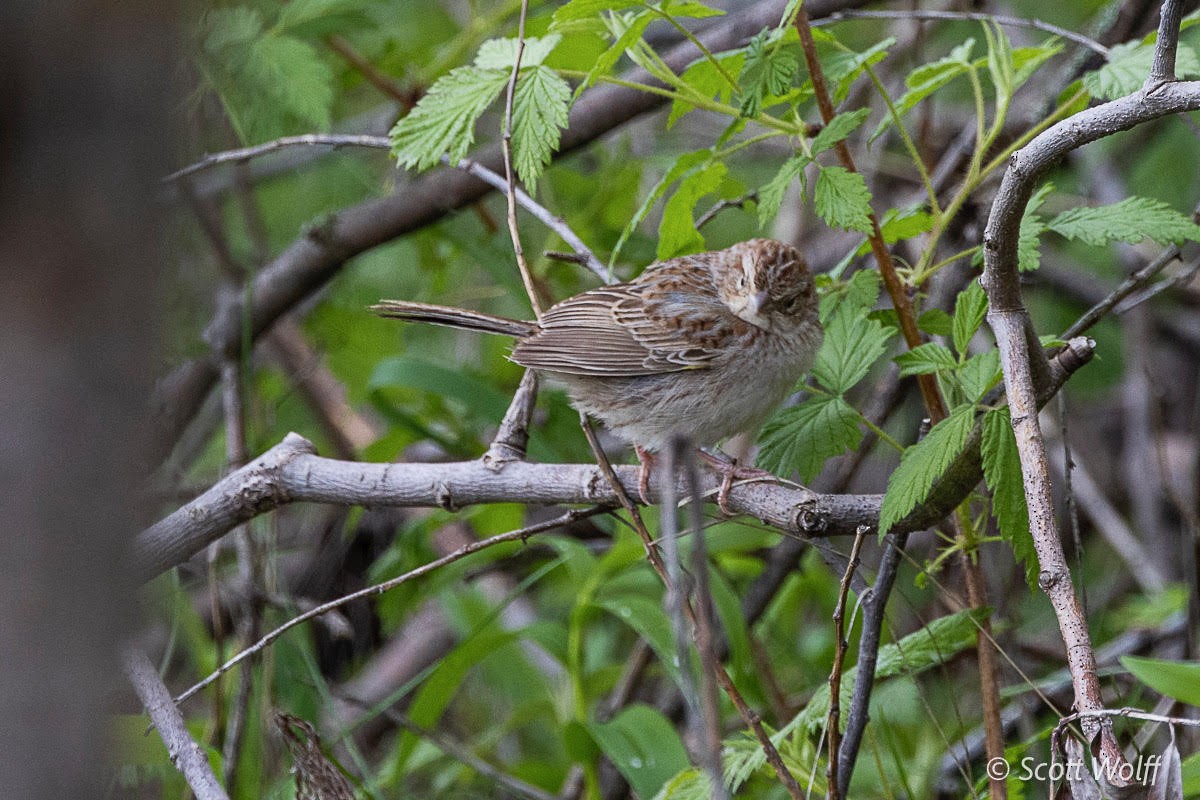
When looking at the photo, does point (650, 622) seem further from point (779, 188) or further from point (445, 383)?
point (779, 188)

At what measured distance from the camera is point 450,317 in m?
3.69

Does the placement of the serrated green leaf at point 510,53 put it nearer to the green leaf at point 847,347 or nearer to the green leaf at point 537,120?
the green leaf at point 537,120

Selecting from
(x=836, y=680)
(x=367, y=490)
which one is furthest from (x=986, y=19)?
(x=367, y=490)

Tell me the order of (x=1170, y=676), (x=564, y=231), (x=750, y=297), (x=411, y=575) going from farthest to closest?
(x=750, y=297) → (x=564, y=231) → (x=411, y=575) → (x=1170, y=676)

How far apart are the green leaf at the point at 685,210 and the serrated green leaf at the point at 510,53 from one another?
0.48 m

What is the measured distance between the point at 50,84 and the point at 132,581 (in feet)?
1.74

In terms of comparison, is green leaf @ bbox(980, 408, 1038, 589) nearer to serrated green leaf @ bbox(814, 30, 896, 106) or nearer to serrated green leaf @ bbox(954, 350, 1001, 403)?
serrated green leaf @ bbox(954, 350, 1001, 403)

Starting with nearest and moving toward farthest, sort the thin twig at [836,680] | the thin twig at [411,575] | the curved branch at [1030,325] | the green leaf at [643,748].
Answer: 1. the curved branch at [1030,325]
2. the thin twig at [836,680]
3. the thin twig at [411,575]
4. the green leaf at [643,748]

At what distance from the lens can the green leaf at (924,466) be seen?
2348mm

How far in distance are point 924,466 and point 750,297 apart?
148cm

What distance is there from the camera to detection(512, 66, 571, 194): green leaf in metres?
2.79

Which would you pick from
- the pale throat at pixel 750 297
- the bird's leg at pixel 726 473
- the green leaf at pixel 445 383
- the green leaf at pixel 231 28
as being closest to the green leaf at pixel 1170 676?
the bird's leg at pixel 726 473

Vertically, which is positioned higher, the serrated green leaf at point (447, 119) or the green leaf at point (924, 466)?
the serrated green leaf at point (447, 119)

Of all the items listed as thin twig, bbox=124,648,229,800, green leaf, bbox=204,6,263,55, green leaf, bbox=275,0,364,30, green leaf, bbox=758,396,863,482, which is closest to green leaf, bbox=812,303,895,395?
green leaf, bbox=758,396,863,482
